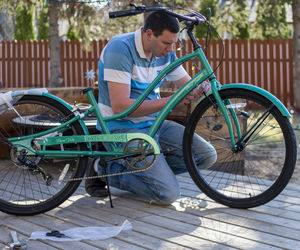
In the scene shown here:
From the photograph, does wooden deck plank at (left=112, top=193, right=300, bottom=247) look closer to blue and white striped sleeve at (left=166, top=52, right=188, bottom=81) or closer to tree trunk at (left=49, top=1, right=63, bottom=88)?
blue and white striped sleeve at (left=166, top=52, right=188, bottom=81)

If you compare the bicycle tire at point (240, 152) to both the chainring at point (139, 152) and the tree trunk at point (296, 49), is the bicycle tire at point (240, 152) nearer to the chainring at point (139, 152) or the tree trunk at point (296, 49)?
the chainring at point (139, 152)

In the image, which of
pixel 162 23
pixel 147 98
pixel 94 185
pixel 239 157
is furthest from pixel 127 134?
pixel 239 157

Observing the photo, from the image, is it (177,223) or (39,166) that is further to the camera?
(39,166)

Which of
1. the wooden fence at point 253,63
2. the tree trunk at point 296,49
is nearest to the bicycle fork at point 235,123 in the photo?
the tree trunk at point 296,49

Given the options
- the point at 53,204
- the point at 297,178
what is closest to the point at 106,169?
the point at 53,204

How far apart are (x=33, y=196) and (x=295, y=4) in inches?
325

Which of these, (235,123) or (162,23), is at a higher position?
(162,23)

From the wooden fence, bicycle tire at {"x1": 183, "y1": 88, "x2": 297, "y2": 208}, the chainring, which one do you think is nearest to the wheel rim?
bicycle tire at {"x1": 183, "y1": 88, "x2": 297, "y2": 208}

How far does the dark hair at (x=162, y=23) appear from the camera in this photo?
105 inches

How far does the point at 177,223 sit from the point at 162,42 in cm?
102

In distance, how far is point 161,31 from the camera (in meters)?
2.70

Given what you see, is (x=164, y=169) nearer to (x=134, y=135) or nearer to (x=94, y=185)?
(x=134, y=135)

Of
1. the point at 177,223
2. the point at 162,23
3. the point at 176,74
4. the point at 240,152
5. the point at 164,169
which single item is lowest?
the point at 177,223

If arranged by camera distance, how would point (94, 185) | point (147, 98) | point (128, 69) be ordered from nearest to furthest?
point (128, 69)
point (147, 98)
point (94, 185)
